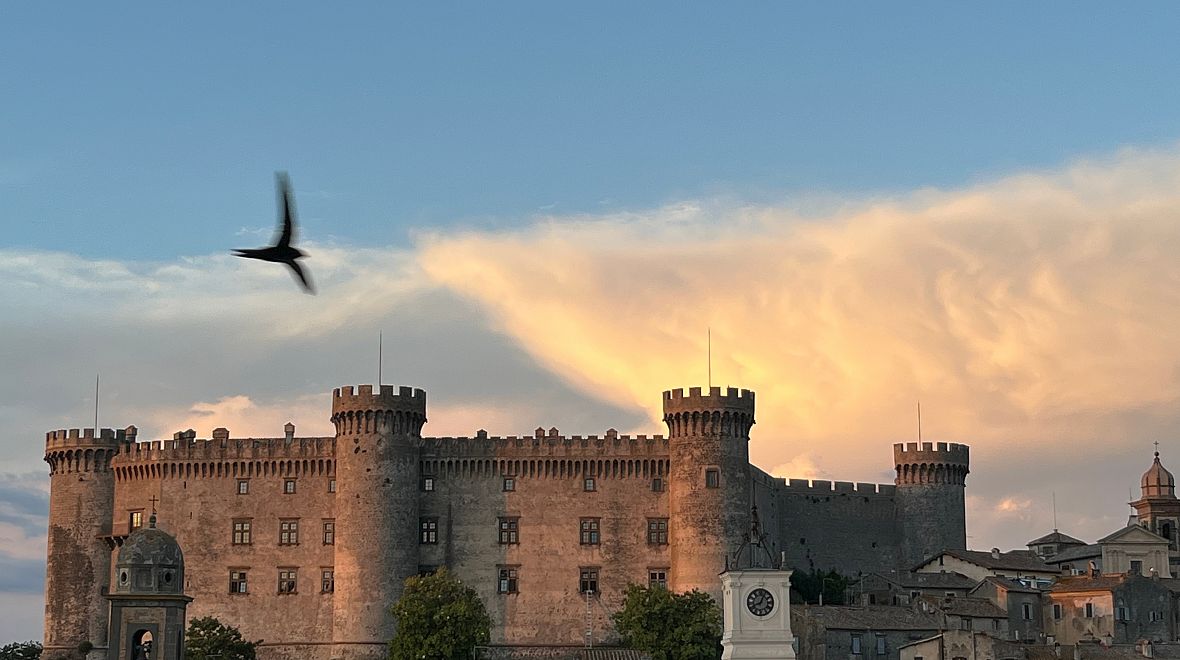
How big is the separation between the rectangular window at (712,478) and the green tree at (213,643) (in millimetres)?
28128

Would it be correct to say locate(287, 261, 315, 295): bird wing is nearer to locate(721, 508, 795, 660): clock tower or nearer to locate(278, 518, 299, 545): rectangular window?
locate(721, 508, 795, 660): clock tower

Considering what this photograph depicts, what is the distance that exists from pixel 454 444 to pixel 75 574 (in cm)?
2562

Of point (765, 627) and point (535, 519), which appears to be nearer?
point (765, 627)

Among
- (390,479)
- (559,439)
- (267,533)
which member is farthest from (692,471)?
(267,533)

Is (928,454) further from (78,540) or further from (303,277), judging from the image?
(303,277)

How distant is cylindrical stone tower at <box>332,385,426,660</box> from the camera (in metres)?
118

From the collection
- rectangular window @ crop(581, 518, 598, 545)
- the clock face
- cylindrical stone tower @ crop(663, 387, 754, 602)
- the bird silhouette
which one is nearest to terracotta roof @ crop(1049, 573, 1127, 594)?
cylindrical stone tower @ crop(663, 387, 754, 602)

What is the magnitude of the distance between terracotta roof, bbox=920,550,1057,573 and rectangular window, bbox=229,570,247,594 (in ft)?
146

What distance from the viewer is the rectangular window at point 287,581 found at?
4806 inches

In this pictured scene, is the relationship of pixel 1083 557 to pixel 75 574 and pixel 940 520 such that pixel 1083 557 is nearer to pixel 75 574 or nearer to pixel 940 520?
pixel 940 520

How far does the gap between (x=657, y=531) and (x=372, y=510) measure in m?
17.1

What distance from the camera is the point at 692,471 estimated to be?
121m

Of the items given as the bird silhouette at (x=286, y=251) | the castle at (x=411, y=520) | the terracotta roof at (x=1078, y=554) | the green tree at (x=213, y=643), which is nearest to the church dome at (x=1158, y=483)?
the terracotta roof at (x=1078, y=554)

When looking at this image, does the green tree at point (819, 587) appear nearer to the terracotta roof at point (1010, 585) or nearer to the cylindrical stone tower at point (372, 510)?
the terracotta roof at point (1010, 585)
